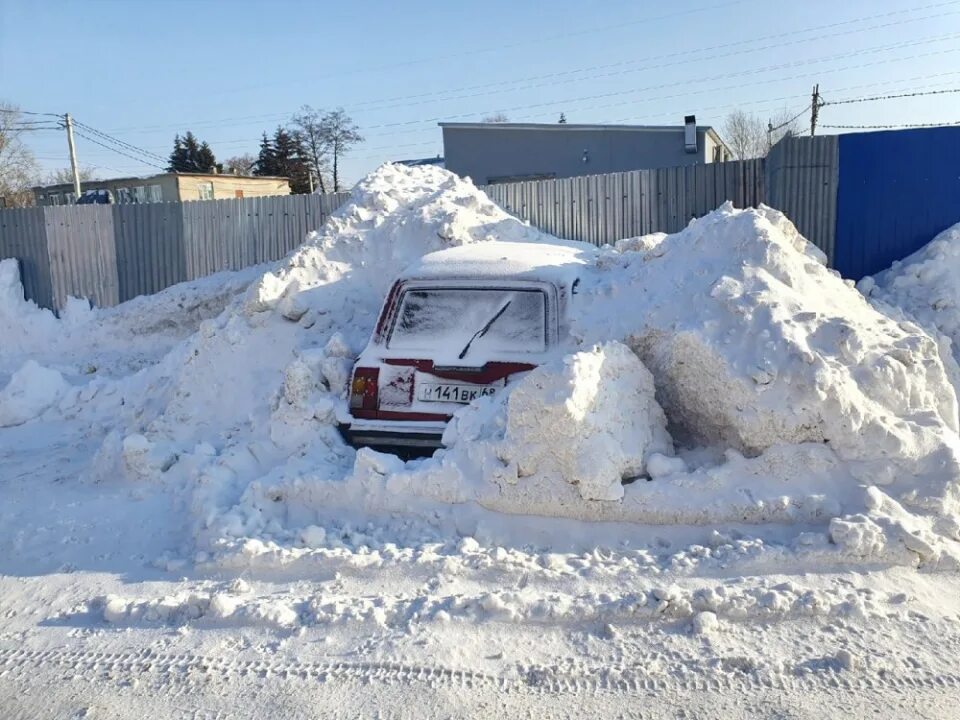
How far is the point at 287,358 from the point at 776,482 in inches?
176

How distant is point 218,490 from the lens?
507 cm

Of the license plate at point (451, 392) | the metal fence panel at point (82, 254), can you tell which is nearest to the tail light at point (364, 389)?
the license plate at point (451, 392)

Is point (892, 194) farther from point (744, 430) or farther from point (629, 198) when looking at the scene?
point (744, 430)

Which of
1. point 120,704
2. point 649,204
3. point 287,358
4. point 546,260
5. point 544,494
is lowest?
point 120,704

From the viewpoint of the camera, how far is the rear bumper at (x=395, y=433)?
5277 mm

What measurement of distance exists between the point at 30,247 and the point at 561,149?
1866 centimetres

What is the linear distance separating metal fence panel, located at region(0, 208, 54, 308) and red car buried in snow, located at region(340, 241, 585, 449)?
977cm

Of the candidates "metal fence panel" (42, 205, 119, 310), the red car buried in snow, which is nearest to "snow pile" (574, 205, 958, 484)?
the red car buried in snow

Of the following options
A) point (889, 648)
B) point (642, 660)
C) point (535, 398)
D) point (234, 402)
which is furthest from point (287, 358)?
point (889, 648)

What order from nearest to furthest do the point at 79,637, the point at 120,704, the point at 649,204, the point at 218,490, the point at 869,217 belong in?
the point at 120,704 < the point at 79,637 < the point at 218,490 < the point at 869,217 < the point at 649,204

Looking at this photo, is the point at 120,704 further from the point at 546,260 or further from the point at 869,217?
the point at 869,217

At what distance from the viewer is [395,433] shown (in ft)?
17.7

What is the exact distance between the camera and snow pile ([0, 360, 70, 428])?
8.05m

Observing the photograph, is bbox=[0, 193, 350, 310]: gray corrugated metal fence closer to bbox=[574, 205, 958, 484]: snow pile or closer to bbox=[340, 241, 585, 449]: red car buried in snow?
bbox=[340, 241, 585, 449]: red car buried in snow
